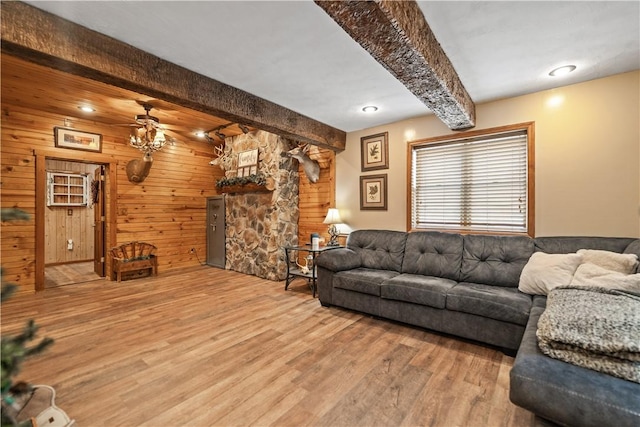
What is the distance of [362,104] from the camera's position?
3314 millimetres

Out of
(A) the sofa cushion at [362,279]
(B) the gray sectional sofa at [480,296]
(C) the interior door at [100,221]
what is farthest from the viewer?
A: (C) the interior door at [100,221]

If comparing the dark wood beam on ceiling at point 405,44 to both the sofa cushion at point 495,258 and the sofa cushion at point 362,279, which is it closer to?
the sofa cushion at point 495,258

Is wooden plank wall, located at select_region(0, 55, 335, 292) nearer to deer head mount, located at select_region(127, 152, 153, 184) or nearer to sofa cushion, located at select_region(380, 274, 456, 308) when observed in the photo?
deer head mount, located at select_region(127, 152, 153, 184)

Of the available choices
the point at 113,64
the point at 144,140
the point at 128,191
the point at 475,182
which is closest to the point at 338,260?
the point at 475,182

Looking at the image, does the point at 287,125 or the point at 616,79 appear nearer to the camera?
the point at 616,79

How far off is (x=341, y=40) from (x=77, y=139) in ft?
15.0

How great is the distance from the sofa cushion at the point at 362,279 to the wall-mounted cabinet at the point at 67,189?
658 centimetres

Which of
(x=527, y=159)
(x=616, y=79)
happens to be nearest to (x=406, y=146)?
(x=527, y=159)

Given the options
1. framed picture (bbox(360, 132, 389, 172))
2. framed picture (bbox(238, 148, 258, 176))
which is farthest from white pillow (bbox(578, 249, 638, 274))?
framed picture (bbox(238, 148, 258, 176))

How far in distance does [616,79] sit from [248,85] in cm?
340

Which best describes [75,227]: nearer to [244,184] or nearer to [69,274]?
[69,274]

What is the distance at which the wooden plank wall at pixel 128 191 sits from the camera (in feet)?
13.0

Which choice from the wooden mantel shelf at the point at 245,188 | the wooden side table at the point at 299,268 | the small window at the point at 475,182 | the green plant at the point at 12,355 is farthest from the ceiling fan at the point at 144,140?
the small window at the point at 475,182

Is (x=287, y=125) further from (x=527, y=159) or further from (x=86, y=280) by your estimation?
(x=86, y=280)
